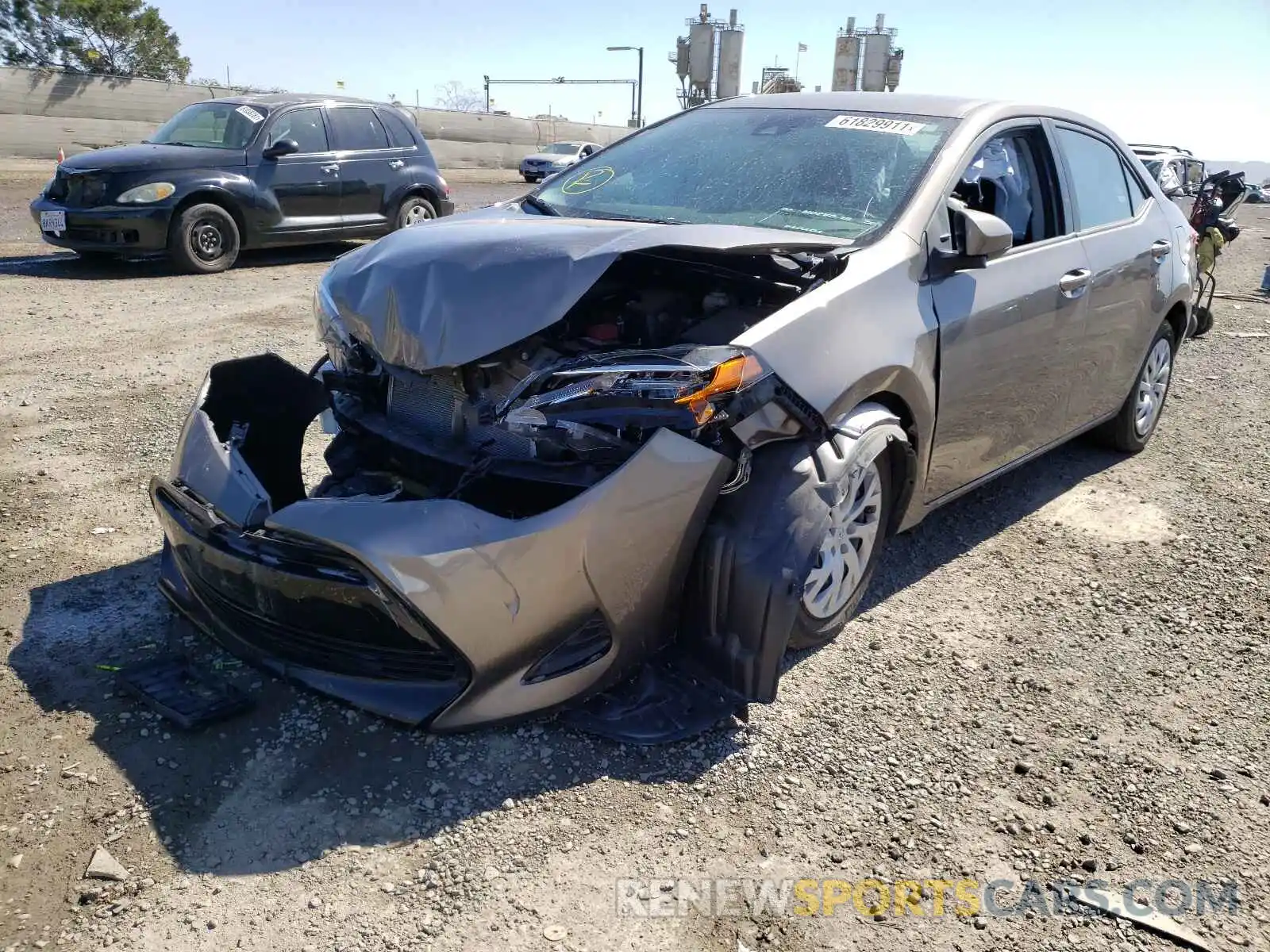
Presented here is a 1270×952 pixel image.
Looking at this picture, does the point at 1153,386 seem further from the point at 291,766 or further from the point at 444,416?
the point at 291,766

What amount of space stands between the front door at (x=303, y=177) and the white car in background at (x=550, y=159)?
1562cm

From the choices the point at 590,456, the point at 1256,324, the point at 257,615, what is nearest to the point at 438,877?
the point at 257,615

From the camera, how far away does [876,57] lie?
59.2 metres

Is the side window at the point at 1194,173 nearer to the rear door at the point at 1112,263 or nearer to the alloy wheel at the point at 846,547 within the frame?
the rear door at the point at 1112,263

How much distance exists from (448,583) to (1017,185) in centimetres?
295

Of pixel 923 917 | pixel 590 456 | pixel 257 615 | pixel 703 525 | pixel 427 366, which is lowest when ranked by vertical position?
pixel 923 917

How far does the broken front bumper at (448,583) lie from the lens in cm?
244

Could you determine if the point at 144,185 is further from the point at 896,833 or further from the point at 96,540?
the point at 896,833

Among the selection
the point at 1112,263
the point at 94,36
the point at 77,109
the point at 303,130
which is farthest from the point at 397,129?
the point at 94,36

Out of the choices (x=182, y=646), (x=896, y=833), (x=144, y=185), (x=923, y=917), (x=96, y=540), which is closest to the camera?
(x=923, y=917)

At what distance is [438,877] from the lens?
89.7 inches

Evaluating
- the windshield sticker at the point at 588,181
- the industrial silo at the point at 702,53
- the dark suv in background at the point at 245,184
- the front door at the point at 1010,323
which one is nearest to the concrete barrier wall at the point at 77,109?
the dark suv in background at the point at 245,184

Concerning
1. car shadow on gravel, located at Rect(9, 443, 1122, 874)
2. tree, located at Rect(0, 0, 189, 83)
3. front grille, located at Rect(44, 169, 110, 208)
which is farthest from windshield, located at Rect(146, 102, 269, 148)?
tree, located at Rect(0, 0, 189, 83)

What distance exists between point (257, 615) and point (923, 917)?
6.22 ft
